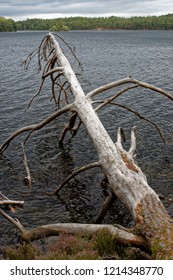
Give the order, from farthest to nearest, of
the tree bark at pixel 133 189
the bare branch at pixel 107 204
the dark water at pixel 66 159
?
the dark water at pixel 66 159 < the bare branch at pixel 107 204 < the tree bark at pixel 133 189

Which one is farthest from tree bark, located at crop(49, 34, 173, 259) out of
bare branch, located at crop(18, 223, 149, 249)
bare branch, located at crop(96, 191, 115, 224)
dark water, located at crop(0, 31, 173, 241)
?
dark water, located at crop(0, 31, 173, 241)

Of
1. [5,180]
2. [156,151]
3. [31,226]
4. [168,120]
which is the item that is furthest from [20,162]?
[168,120]

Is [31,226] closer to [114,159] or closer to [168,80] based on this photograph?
[114,159]

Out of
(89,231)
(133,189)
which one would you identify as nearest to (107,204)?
(133,189)

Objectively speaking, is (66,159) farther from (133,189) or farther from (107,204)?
(133,189)

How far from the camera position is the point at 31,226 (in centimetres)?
1187

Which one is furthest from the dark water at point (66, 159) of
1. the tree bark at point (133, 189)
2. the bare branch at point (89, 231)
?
the tree bark at point (133, 189)

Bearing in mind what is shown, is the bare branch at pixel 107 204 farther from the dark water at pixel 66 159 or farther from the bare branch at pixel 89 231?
the bare branch at pixel 89 231

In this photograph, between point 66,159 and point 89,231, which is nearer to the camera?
point 89,231

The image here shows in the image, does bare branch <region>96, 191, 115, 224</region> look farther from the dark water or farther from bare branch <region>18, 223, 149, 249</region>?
bare branch <region>18, 223, 149, 249</region>

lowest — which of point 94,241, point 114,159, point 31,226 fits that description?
point 31,226

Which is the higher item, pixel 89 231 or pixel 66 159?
pixel 89 231
